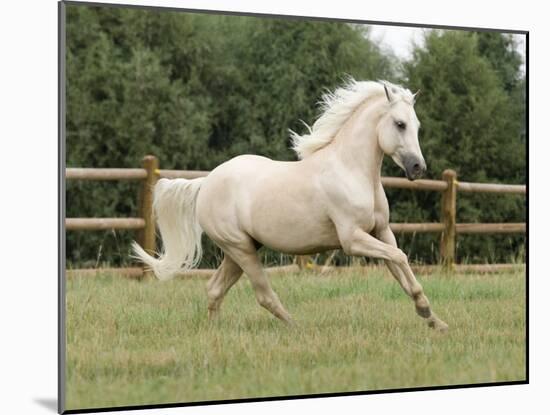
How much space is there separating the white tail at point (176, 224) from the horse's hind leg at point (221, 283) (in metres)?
0.18

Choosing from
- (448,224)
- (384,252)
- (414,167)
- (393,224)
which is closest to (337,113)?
(414,167)

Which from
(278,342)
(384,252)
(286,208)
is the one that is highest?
(286,208)

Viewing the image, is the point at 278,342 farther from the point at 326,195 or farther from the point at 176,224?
the point at 176,224

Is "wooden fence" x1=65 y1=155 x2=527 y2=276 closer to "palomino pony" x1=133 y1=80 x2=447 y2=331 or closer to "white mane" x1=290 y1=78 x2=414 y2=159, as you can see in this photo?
"palomino pony" x1=133 y1=80 x2=447 y2=331

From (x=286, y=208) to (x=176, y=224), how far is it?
74 cm

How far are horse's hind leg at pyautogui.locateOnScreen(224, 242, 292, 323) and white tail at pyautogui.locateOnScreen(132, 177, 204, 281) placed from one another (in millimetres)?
331

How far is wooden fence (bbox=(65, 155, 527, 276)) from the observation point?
20.5 ft

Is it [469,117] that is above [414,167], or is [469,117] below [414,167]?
above

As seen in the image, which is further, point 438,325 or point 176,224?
point 176,224

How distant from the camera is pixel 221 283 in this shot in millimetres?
5129

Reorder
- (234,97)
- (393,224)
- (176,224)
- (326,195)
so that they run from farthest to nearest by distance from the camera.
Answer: (234,97) < (393,224) < (176,224) < (326,195)

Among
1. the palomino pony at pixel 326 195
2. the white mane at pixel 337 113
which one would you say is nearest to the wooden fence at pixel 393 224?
the palomino pony at pixel 326 195

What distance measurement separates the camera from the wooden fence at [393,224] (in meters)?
6.23

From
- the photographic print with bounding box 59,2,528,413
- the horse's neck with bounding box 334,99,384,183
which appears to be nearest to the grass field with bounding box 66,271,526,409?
the photographic print with bounding box 59,2,528,413
